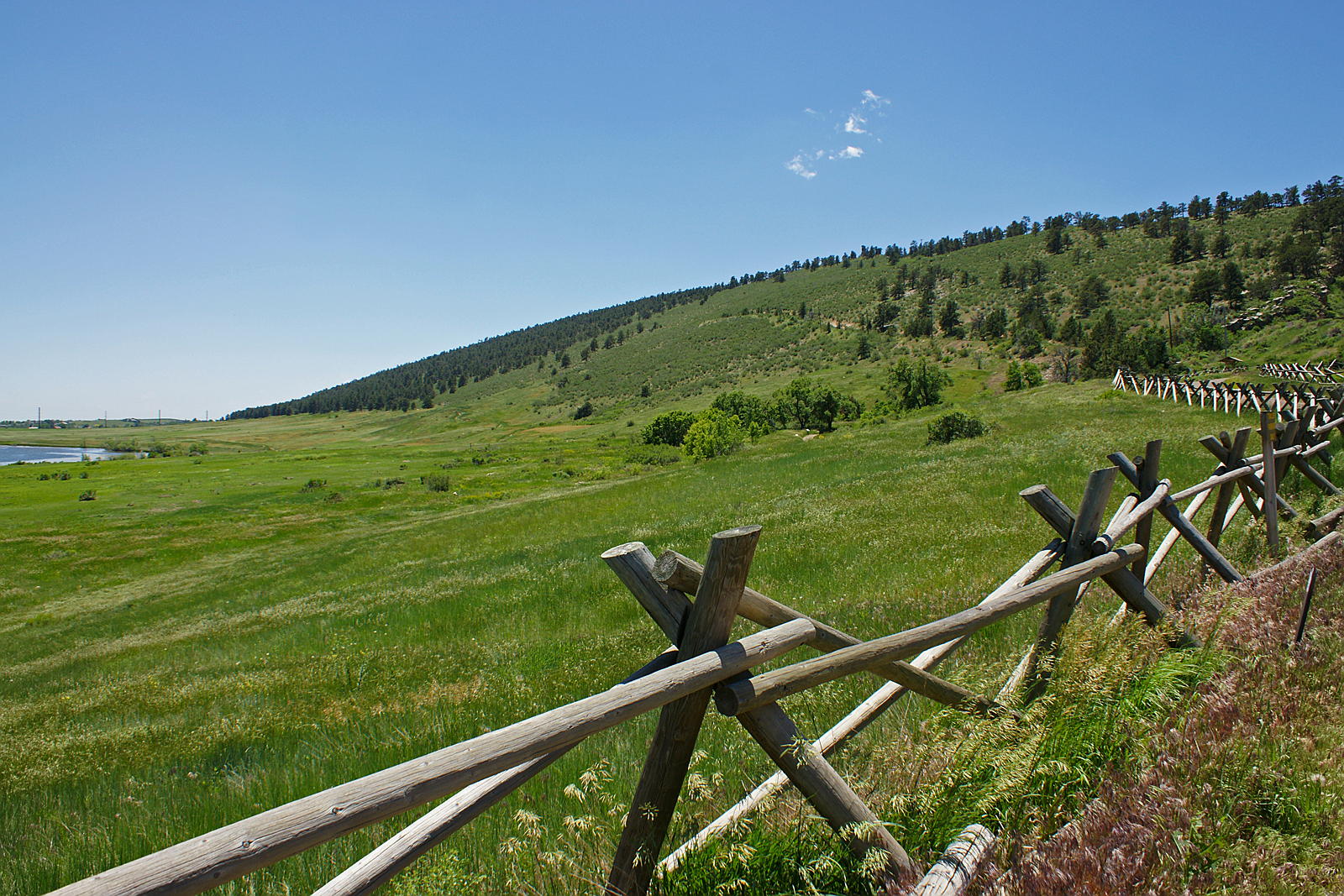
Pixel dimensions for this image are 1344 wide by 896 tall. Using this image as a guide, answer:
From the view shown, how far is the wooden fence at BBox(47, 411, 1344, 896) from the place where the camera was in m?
1.85

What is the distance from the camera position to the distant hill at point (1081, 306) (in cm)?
7591

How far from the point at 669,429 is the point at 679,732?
83.6 metres

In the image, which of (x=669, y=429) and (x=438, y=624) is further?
(x=669, y=429)

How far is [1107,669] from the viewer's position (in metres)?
4.25

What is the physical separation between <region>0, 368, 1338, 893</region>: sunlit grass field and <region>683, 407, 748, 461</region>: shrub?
18.3m

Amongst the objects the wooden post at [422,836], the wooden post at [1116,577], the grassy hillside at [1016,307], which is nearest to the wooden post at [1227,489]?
the wooden post at [1116,577]

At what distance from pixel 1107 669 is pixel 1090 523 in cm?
147

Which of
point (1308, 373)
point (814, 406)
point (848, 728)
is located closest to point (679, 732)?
point (848, 728)

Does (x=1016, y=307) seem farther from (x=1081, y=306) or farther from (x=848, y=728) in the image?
(x=848, y=728)

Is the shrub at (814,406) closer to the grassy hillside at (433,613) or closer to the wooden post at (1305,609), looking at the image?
the grassy hillside at (433,613)

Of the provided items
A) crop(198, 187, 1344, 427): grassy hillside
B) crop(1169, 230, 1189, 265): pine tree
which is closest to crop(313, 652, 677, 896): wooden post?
crop(198, 187, 1344, 427): grassy hillside

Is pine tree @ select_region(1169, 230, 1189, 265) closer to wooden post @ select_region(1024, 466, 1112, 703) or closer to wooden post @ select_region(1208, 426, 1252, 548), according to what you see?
wooden post @ select_region(1208, 426, 1252, 548)

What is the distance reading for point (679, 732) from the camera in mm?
3061

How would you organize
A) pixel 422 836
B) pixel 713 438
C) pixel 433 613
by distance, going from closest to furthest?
pixel 422 836 → pixel 433 613 → pixel 713 438
